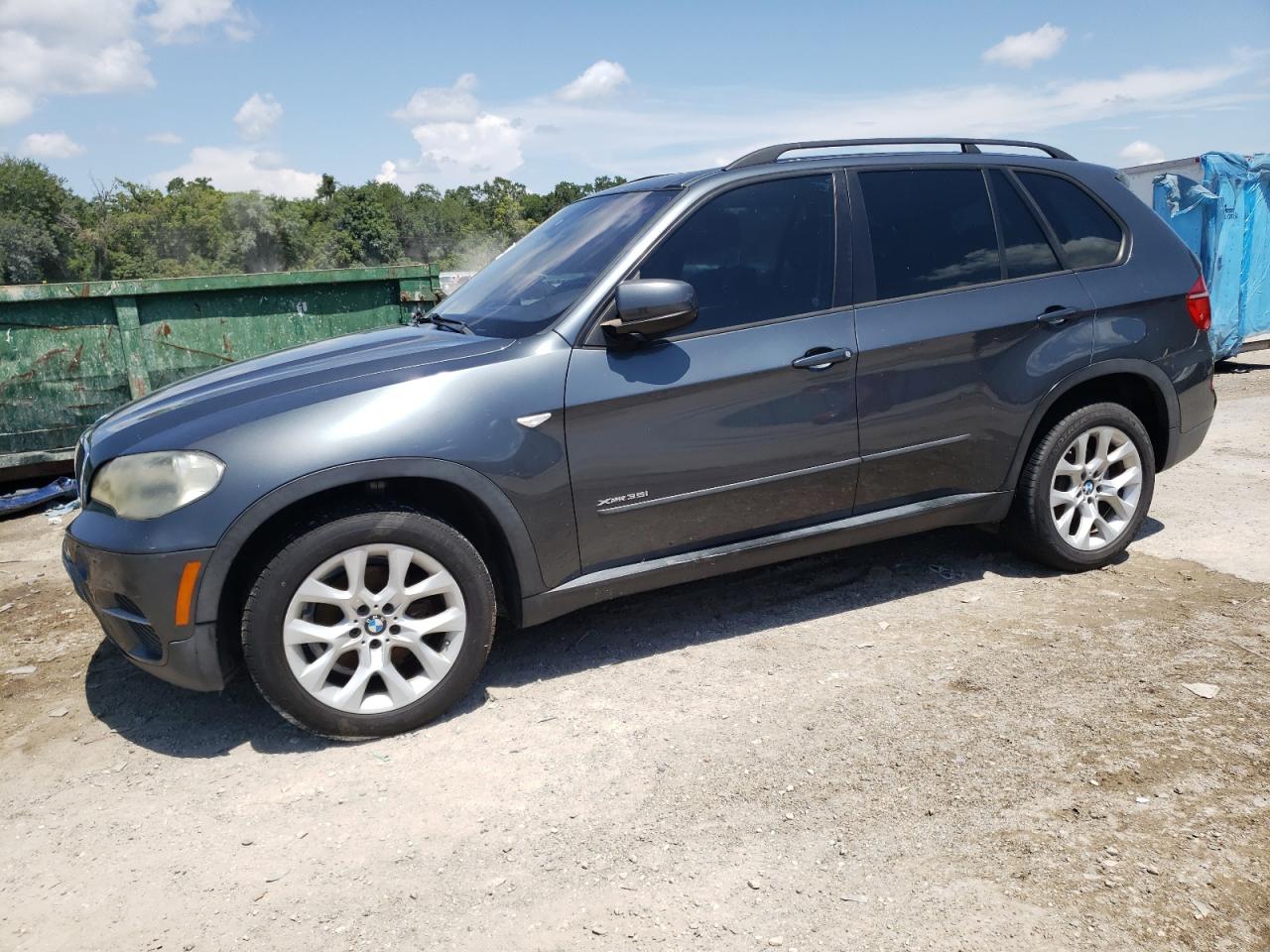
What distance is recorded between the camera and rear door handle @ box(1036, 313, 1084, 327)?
4.16 meters

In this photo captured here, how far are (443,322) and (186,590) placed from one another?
1.56 meters

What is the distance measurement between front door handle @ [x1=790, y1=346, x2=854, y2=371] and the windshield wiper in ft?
4.15

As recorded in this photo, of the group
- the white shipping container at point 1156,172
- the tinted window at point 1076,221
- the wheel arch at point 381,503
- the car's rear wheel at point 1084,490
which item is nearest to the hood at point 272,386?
the wheel arch at point 381,503

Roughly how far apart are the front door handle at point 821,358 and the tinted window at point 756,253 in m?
0.18

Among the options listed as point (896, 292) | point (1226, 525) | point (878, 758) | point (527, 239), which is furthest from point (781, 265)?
point (1226, 525)

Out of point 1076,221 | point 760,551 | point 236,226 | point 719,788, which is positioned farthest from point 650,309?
point 236,226

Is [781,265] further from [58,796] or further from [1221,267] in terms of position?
[1221,267]

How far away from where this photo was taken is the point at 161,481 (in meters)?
3.07

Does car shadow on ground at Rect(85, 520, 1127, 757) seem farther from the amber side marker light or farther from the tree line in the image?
the tree line

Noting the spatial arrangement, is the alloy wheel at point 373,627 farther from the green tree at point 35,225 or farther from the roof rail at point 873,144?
the green tree at point 35,225

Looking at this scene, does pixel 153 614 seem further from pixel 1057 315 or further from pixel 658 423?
pixel 1057 315

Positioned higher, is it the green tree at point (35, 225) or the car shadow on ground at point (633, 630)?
the green tree at point (35, 225)

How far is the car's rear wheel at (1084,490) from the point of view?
14.1ft

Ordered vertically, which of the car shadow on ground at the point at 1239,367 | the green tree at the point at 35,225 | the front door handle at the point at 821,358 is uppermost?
the green tree at the point at 35,225
